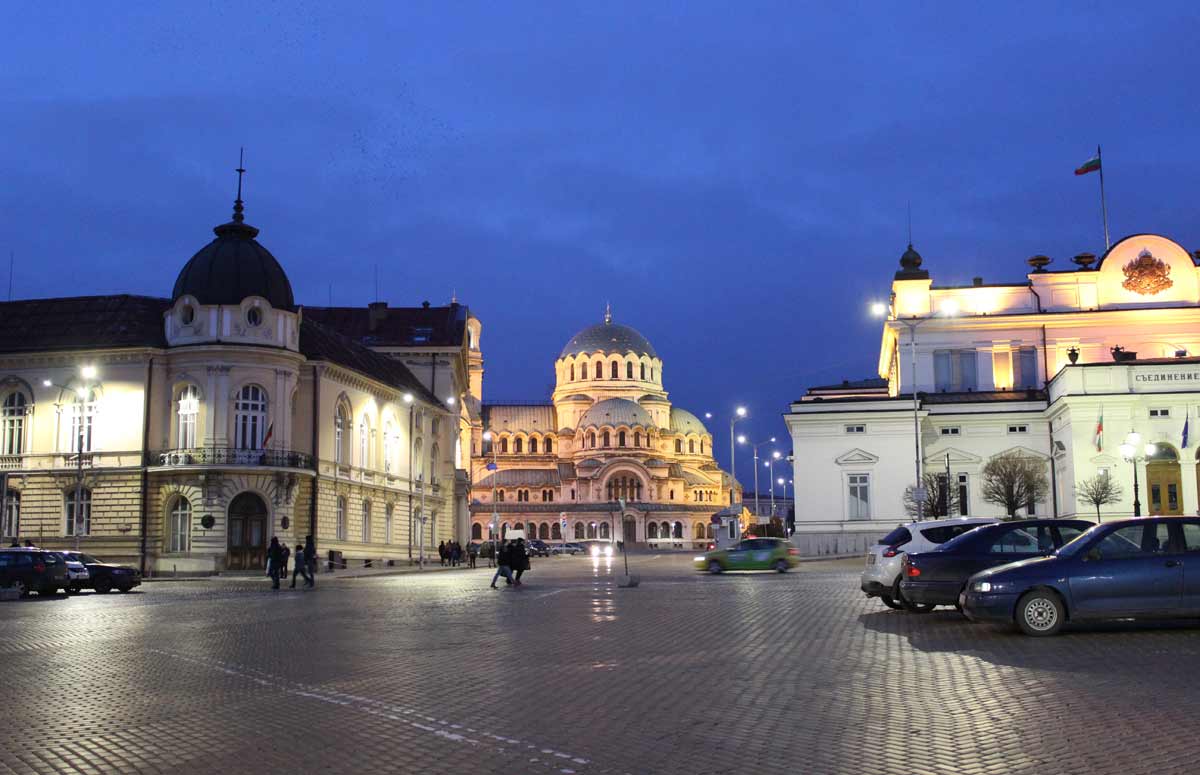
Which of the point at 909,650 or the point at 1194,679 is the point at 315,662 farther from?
the point at 1194,679

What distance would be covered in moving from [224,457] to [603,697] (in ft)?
134

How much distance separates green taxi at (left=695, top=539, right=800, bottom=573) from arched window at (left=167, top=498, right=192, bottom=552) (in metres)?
21.8

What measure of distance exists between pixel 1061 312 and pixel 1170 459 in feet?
47.5

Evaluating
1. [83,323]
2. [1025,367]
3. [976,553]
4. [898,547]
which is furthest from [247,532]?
[1025,367]

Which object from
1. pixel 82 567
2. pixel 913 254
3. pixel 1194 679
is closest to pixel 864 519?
pixel 913 254

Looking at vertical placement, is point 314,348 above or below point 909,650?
above

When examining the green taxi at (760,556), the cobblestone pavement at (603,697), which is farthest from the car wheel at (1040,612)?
the green taxi at (760,556)

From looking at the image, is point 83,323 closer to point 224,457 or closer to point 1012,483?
point 224,457

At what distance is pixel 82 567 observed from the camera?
3319cm

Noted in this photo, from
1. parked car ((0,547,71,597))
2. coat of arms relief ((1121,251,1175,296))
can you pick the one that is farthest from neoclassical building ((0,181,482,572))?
coat of arms relief ((1121,251,1175,296))

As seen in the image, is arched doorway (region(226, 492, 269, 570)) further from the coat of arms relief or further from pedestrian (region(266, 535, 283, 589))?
the coat of arms relief

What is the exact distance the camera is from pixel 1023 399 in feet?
203

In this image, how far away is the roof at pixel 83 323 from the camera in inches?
2036

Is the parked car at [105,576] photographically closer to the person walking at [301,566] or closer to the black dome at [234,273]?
the person walking at [301,566]
